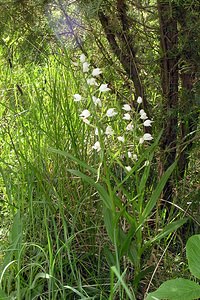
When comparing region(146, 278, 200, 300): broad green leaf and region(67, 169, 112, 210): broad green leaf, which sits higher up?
region(67, 169, 112, 210): broad green leaf

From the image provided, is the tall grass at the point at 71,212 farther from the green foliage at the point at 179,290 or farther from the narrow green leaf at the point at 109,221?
the green foliage at the point at 179,290

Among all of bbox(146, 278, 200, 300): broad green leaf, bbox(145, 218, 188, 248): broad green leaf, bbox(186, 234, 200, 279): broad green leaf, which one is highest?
bbox(145, 218, 188, 248): broad green leaf

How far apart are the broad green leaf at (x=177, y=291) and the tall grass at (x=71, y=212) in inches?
7.2

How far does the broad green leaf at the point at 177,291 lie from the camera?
5.81 ft

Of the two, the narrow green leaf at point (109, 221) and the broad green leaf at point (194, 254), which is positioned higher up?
the narrow green leaf at point (109, 221)

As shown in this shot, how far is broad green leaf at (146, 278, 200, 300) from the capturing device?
177 cm

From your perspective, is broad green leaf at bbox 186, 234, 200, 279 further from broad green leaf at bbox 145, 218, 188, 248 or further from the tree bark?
the tree bark

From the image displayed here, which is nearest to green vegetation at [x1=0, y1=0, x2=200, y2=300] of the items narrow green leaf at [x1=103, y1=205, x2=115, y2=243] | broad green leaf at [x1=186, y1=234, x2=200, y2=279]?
narrow green leaf at [x1=103, y1=205, x2=115, y2=243]

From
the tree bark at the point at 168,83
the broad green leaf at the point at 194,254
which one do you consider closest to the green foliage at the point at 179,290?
the broad green leaf at the point at 194,254

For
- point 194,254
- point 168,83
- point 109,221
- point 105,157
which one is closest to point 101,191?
point 109,221

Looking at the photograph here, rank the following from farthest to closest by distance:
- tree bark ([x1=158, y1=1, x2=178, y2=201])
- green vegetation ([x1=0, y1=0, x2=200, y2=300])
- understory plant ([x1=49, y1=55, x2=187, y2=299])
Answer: tree bark ([x1=158, y1=1, x2=178, y2=201]) < green vegetation ([x1=0, y1=0, x2=200, y2=300]) < understory plant ([x1=49, y1=55, x2=187, y2=299])

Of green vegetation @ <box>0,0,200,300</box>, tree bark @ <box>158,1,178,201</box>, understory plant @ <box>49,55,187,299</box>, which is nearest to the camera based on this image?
understory plant @ <box>49,55,187,299</box>

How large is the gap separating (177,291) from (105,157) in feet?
2.25

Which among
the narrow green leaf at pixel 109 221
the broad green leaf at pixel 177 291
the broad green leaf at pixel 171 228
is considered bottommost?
the broad green leaf at pixel 177 291
